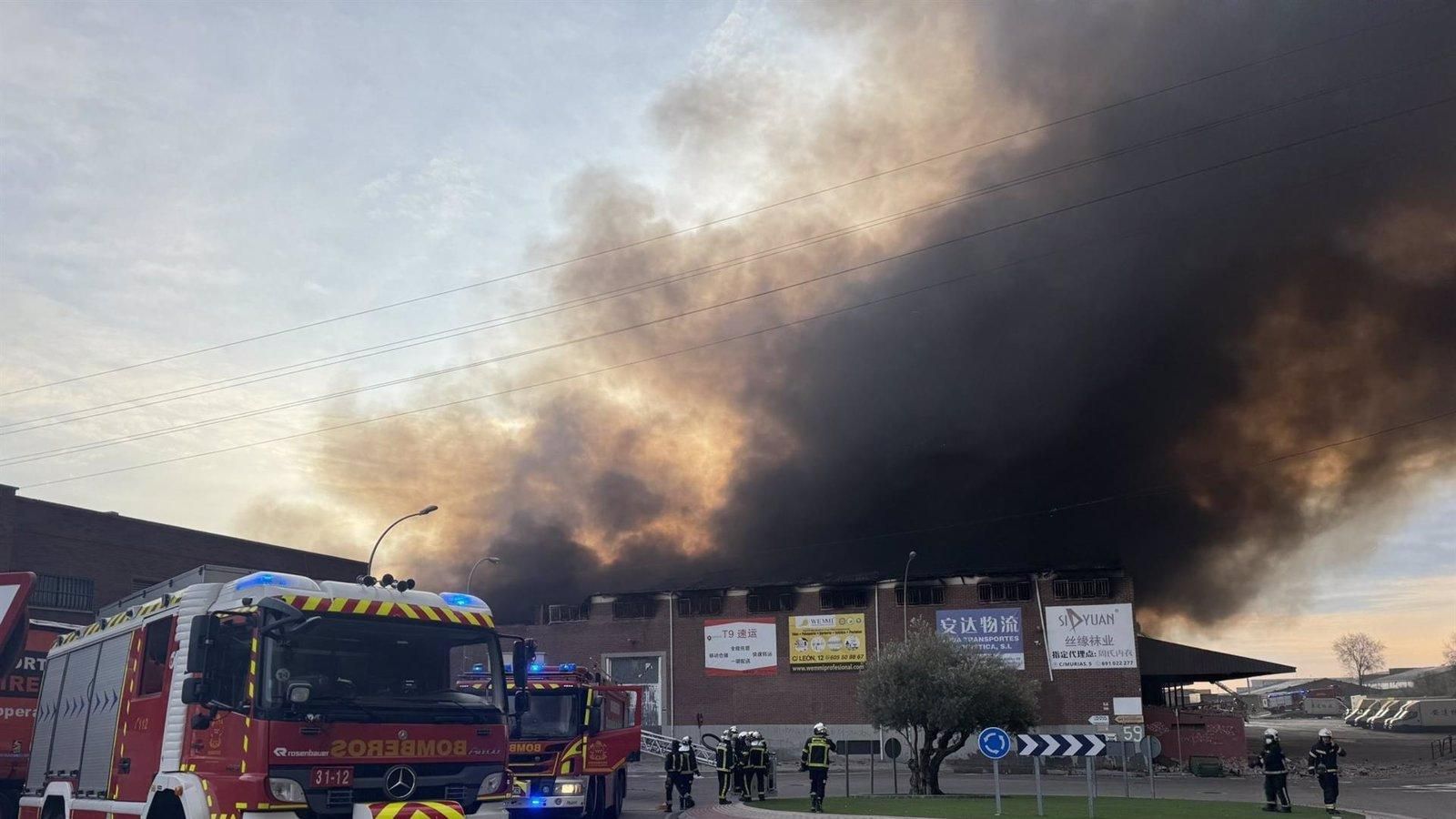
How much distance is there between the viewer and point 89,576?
3847 cm

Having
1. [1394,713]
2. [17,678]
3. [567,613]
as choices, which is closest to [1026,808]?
[17,678]

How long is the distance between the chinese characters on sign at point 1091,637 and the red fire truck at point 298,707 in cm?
3961

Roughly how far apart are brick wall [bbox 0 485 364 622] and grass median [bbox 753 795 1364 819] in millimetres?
23024

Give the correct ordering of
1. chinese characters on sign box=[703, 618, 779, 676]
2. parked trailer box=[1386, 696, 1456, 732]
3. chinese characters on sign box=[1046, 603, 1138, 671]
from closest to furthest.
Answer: chinese characters on sign box=[1046, 603, 1138, 671] < chinese characters on sign box=[703, 618, 779, 676] < parked trailer box=[1386, 696, 1456, 732]

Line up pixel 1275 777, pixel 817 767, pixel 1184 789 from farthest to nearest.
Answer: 1. pixel 1184 789
2. pixel 817 767
3. pixel 1275 777

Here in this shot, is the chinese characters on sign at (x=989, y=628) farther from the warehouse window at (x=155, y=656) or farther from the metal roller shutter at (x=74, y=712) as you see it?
the warehouse window at (x=155, y=656)

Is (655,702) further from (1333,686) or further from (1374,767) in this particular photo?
(1333,686)

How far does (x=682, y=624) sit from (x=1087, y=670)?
18.8 m

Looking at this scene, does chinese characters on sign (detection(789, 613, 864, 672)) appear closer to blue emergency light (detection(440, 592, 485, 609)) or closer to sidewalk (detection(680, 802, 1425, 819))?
sidewalk (detection(680, 802, 1425, 819))

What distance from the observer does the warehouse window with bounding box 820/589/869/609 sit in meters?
48.6

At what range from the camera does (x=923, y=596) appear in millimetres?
48062

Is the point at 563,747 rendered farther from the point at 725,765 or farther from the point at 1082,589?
the point at 1082,589

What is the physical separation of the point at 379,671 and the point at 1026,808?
14.1 meters

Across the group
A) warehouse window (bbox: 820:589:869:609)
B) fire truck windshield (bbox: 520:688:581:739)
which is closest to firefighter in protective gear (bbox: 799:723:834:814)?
fire truck windshield (bbox: 520:688:581:739)
